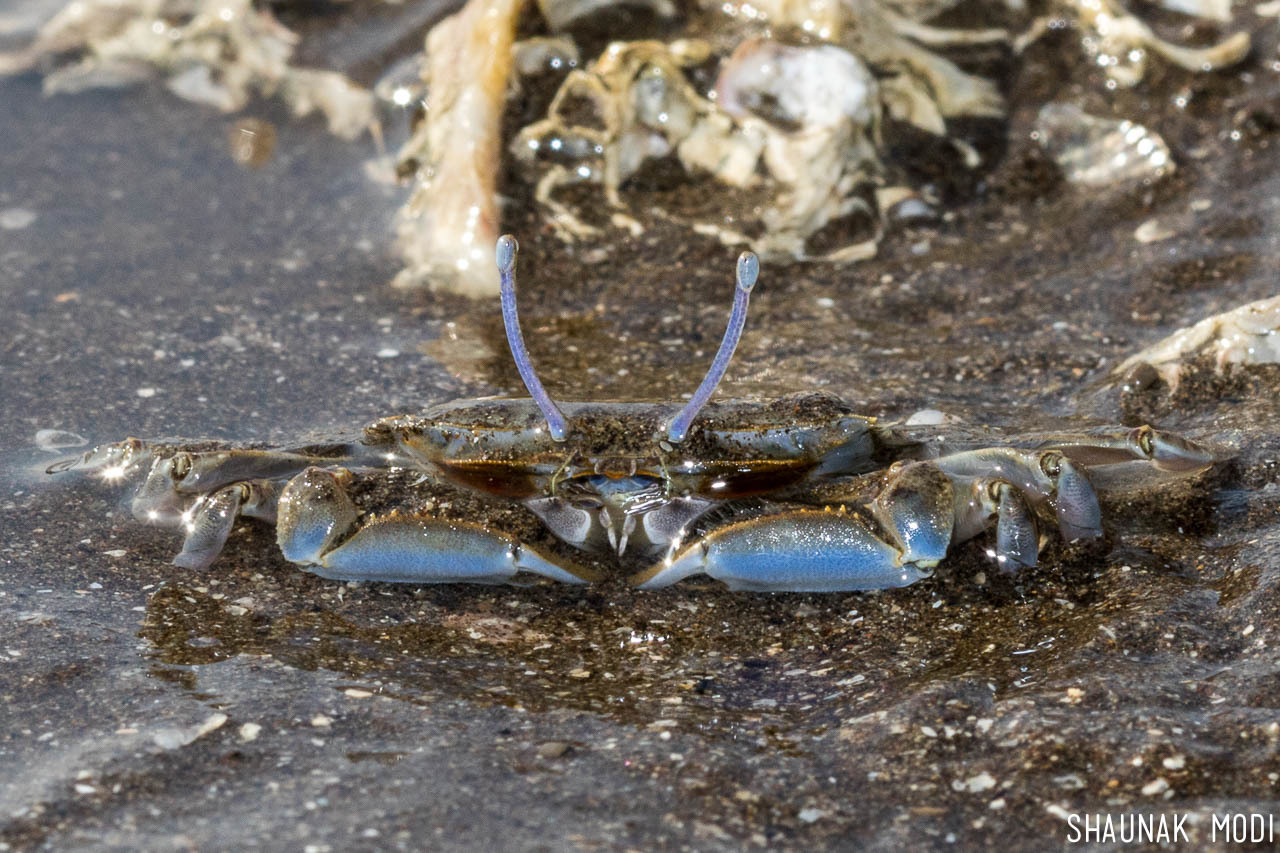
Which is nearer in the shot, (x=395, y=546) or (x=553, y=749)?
(x=553, y=749)

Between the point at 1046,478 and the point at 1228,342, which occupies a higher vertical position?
the point at 1228,342

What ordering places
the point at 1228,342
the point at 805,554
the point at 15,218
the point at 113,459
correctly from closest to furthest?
the point at 805,554, the point at 113,459, the point at 1228,342, the point at 15,218

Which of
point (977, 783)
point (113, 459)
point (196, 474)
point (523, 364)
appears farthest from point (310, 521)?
point (977, 783)

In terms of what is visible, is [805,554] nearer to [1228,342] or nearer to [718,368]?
[718,368]

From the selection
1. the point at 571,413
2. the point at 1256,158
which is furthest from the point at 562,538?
the point at 1256,158

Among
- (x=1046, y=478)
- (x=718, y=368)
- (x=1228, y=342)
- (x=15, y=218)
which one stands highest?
(x=15, y=218)

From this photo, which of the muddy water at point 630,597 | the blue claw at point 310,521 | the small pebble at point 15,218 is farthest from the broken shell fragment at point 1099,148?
the small pebble at point 15,218

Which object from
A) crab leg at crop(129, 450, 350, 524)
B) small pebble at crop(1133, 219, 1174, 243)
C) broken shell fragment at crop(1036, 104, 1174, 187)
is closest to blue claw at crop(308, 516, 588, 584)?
crab leg at crop(129, 450, 350, 524)

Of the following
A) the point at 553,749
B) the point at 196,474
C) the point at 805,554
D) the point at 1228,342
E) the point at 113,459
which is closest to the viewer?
the point at 553,749

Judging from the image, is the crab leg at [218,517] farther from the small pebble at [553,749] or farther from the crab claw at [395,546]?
the small pebble at [553,749]
